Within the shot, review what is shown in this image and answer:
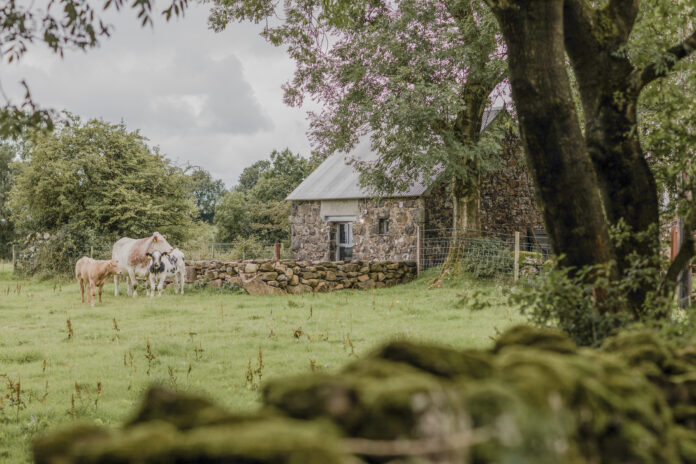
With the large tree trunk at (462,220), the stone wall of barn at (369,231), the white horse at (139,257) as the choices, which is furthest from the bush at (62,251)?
the large tree trunk at (462,220)

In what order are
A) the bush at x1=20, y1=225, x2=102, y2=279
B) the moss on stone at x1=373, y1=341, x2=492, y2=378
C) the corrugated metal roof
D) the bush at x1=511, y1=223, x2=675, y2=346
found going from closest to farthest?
the moss on stone at x1=373, y1=341, x2=492, y2=378 → the bush at x1=511, y1=223, x2=675, y2=346 → the corrugated metal roof → the bush at x1=20, y1=225, x2=102, y2=279

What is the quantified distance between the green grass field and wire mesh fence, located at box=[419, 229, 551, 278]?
82 cm

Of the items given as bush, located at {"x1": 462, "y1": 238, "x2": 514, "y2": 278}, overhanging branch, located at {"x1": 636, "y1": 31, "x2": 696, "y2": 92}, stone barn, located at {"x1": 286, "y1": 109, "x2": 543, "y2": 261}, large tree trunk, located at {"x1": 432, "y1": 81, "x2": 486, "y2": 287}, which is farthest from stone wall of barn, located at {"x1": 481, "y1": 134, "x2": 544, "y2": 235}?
overhanging branch, located at {"x1": 636, "y1": 31, "x2": 696, "y2": 92}

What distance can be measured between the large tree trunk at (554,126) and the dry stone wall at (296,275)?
43.8ft

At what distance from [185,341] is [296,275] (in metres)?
8.46

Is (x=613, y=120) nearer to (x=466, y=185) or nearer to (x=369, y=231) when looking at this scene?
(x=466, y=185)

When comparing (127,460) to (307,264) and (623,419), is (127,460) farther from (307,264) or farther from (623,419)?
(307,264)

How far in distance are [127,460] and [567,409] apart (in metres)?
1.04

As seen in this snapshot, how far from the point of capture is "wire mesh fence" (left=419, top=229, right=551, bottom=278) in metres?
16.1

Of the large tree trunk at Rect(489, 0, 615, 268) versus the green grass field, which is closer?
the large tree trunk at Rect(489, 0, 615, 268)

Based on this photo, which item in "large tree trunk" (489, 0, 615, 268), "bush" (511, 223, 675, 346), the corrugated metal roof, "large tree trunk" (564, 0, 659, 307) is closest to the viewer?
"bush" (511, 223, 675, 346)

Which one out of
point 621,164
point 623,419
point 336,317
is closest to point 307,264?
point 336,317

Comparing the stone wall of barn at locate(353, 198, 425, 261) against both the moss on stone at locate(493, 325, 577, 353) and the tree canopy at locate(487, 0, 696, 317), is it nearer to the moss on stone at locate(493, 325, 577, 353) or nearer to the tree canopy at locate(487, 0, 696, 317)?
the tree canopy at locate(487, 0, 696, 317)

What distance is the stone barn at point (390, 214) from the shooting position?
19797 millimetres
